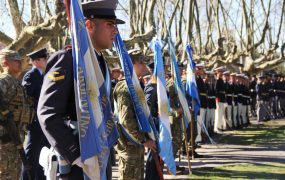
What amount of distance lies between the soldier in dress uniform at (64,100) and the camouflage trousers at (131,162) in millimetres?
2478

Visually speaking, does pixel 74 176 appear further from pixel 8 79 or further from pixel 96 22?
pixel 8 79

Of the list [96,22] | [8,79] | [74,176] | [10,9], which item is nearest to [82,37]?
[96,22]

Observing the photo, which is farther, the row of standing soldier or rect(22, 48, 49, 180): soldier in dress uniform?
rect(22, 48, 49, 180): soldier in dress uniform

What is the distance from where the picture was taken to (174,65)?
359 inches

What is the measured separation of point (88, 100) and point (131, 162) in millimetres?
2720

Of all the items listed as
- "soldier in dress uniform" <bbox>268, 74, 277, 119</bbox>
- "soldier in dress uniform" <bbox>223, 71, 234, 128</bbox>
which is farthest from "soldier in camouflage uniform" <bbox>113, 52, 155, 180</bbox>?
"soldier in dress uniform" <bbox>268, 74, 277, 119</bbox>

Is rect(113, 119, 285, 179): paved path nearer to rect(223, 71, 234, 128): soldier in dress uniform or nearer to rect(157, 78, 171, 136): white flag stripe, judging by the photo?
rect(157, 78, 171, 136): white flag stripe

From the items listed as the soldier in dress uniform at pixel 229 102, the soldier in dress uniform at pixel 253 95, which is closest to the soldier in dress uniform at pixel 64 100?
the soldier in dress uniform at pixel 229 102

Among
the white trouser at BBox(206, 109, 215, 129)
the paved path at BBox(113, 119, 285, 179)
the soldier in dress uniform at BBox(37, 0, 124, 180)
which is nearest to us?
the soldier in dress uniform at BBox(37, 0, 124, 180)

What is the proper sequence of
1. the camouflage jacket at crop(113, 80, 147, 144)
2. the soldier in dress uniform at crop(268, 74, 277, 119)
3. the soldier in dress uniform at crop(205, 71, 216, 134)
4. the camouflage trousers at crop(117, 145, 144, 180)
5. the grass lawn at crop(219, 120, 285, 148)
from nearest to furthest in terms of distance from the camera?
1. the camouflage jacket at crop(113, 80, 147, 144)
2. the camouflage trousers at crop(117, 145, 144, 180)
3. the grass lawn at crop(219, 120, 285, 148)
4. the soldier in dress uniform at crop(205, 71, 216, 134)
5. the soldier in dress uniform at crop(268, 74, 277, 119)

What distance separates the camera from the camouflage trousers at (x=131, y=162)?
5.64m

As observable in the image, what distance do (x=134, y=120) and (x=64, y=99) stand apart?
94.7 inches

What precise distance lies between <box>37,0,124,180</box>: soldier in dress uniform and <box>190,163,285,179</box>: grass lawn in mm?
5792

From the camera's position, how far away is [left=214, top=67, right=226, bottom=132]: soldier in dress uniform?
1814cm
